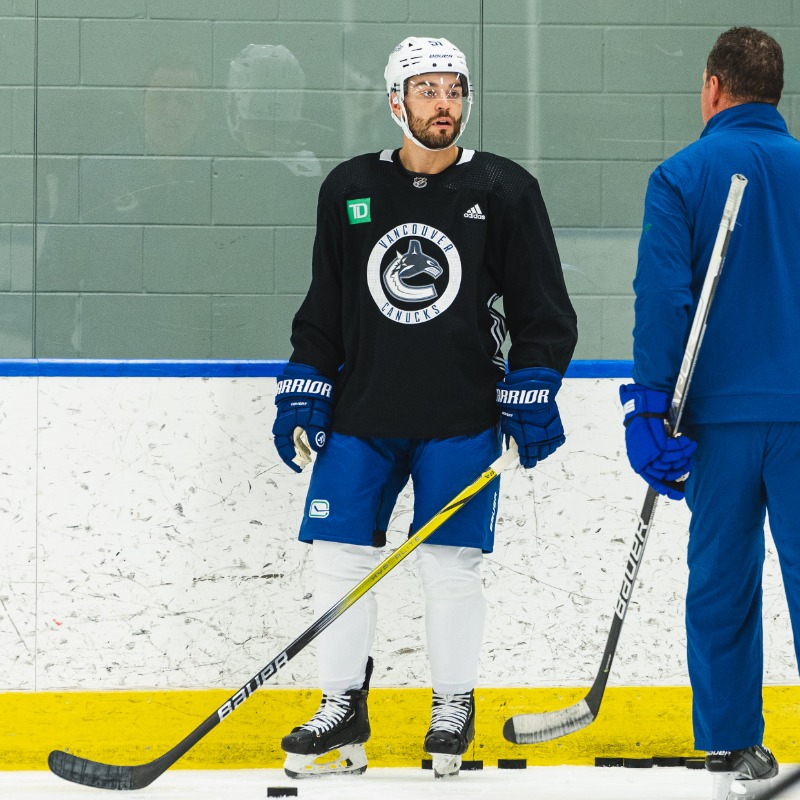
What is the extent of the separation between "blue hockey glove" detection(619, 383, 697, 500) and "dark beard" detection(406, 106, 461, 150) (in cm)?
67

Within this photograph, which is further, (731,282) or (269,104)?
(269,104)

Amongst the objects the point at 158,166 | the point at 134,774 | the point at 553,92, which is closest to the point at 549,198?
the point at 553,92

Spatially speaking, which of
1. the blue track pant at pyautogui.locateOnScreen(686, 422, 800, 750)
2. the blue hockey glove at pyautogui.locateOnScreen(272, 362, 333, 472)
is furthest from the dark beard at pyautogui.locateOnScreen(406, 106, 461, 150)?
the blue track pant at pyautogui.locateOnScreen(686, 422, 800, 750)

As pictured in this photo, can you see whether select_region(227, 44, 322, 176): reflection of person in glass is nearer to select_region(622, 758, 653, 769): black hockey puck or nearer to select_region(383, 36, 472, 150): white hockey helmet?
select_region(383, 36, 472, 150): white hockey helmet

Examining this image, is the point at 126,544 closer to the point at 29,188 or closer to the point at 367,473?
the point at 367,473

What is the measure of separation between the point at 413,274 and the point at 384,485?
1.43 feet

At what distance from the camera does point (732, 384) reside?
81.2 inches

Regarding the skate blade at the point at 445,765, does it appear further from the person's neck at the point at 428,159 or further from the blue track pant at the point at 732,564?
the person's neck at the point at 428,159

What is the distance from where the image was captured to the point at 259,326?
283 centimetres

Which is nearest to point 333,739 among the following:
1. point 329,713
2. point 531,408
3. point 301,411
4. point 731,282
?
point 329,713

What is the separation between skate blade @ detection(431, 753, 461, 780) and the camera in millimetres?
2482

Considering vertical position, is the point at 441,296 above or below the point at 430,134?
below

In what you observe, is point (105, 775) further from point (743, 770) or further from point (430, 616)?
point (743, 770)

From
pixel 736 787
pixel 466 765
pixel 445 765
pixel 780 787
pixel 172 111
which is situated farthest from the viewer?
pixel 172 111
